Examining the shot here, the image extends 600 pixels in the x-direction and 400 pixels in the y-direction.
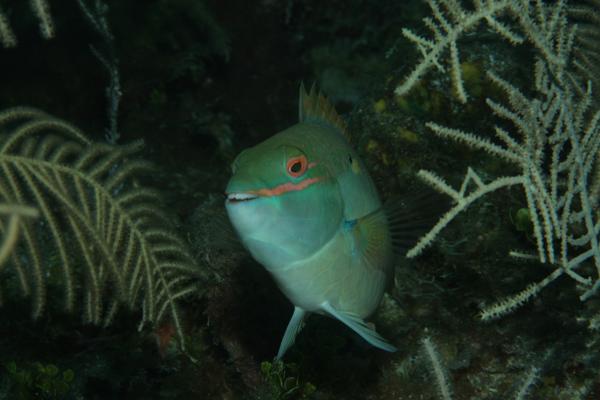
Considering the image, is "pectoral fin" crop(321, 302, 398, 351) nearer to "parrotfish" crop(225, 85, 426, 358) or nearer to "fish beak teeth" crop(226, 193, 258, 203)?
"parrotfish" crop(225, 85, 426, 358)

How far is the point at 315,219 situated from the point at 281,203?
0.77 ft

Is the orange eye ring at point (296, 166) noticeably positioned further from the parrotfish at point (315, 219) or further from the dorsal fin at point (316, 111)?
the dorsal fin at point (316, 111)

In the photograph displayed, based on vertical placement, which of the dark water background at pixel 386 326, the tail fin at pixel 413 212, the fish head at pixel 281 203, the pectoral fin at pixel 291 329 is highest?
the fish head at pixel 281 203

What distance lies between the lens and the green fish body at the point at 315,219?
2.20 metres

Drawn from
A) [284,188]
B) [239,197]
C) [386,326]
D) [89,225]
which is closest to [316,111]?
[284,188]

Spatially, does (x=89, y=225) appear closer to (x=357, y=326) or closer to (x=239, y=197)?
(x=239, y=197)

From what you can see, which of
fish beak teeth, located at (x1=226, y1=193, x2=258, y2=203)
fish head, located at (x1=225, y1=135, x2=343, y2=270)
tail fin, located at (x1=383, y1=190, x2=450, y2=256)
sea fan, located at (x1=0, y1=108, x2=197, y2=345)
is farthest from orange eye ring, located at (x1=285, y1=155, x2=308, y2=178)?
sea fan, located at (x1=0, y1=108, x2=197, y2=345)

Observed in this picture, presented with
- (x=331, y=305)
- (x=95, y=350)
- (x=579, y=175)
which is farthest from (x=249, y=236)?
(x=95, y=350)

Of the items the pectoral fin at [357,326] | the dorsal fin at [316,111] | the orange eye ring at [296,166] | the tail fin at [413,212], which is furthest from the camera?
the dorsal fin at [316,111]

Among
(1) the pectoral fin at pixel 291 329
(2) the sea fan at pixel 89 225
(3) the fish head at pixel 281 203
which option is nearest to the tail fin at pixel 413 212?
(3) the fish head at pixel 281 203

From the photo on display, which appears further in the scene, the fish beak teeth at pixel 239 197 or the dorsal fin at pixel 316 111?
the dorsal fin at pixel 316 111

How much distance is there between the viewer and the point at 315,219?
238 centimetres

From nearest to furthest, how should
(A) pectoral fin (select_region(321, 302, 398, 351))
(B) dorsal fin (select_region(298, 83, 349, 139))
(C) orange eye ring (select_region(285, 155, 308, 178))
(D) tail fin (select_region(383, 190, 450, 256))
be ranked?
(C) orange eye ring (select_region(285, 155, 308, 178)), (A) pectoral fin (select_region(321, 302, 398, 351)), (D) tail fin (select_region(383, 190, 450, 256)), (B) dorsal fin (select_region(298, 83, 349, 139))

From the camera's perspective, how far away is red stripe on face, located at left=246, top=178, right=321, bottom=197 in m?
2.16
